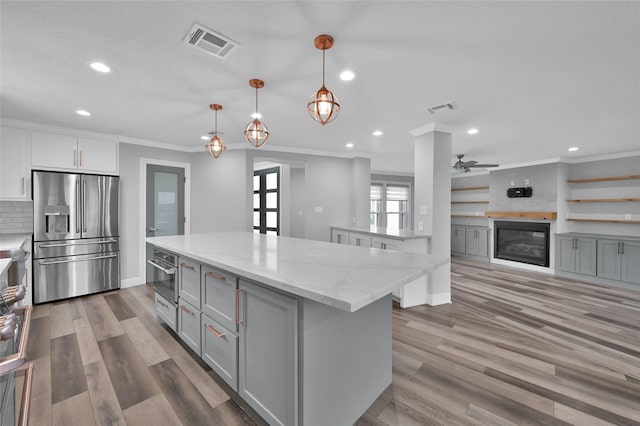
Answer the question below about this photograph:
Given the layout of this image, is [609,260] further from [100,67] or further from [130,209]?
[130,209]

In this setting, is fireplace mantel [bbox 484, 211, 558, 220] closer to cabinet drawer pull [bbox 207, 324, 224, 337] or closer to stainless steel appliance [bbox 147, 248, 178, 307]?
cabinet drawer pull [bbox 207, 324, 224, 337]

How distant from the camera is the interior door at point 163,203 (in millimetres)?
4605

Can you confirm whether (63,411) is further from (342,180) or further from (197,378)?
(342,180)

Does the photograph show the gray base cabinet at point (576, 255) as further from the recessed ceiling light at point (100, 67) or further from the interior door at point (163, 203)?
the recessed ceiling light at point (100, 67)

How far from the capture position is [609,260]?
192 inches

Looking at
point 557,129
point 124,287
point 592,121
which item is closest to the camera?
point 592,121

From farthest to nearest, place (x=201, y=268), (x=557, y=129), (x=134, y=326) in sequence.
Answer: (x=557, y=129)
(x=134, y=326)
(x=201, y=268)

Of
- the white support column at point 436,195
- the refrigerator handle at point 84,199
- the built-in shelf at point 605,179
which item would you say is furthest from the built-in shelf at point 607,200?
the refrigerator handle at point 84,199

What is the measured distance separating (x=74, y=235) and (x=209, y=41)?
3609mm

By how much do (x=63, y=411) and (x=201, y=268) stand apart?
1.19 metres

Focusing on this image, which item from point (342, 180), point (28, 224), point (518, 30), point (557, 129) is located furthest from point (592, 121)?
point (28, 224)

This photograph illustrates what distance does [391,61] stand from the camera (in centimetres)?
213

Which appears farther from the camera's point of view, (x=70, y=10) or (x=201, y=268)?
(x=201, y=268)

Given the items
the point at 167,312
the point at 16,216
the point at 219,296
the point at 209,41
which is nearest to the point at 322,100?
the point at 209,41
